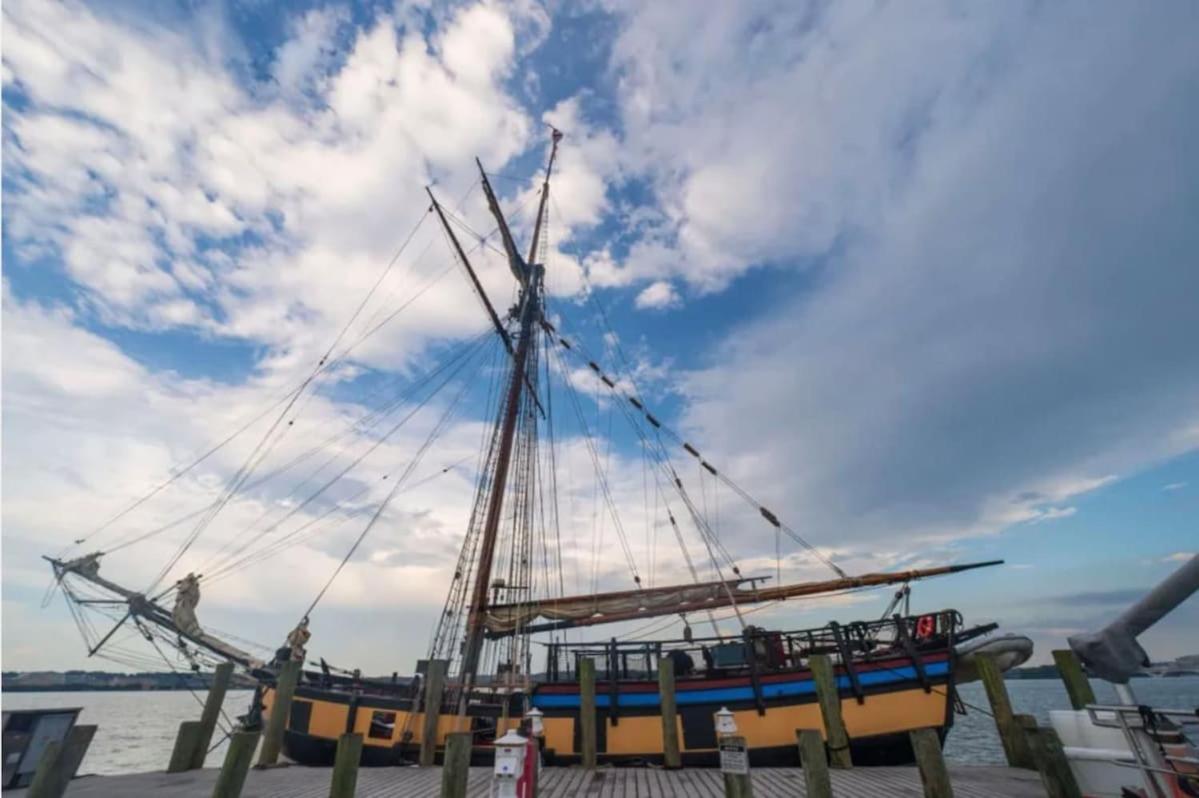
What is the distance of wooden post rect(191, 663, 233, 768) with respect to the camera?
41.3ft

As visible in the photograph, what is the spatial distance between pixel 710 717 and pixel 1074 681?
7827 millimetres

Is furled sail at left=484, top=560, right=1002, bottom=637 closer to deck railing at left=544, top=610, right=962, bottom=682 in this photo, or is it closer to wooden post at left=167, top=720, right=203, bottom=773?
deck railing at left=544, top=610, right=962, bottom=682

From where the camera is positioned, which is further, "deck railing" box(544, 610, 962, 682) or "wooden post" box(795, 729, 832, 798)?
"deck railing" box(544, 610, 962, 682)

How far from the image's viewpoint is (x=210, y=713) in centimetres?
1322

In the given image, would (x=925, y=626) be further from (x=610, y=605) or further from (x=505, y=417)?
(x=505, y=417)

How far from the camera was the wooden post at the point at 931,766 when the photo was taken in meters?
7.44

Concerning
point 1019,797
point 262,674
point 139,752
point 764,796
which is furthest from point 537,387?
Result: point 139,752

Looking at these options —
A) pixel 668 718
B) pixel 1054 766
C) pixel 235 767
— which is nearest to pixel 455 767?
pixel 235 767

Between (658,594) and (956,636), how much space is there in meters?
7.61

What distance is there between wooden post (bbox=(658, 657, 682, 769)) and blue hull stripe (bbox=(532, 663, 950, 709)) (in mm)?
692

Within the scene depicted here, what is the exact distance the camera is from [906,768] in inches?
436

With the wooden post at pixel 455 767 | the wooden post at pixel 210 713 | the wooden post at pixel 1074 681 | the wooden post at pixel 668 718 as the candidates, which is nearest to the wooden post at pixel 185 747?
the wooden post at pixel 210 713

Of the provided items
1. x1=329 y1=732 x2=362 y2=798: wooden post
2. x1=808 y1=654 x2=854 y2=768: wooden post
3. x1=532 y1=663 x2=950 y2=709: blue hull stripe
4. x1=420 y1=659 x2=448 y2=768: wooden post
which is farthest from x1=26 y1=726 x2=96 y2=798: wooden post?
x1=808 y1=654 x2=854 y2=768: wooden post

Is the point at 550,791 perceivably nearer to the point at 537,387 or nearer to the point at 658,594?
the point at 658,594
